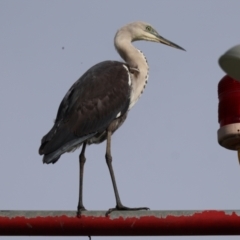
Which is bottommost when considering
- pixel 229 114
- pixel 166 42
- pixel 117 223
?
pixel 117 223

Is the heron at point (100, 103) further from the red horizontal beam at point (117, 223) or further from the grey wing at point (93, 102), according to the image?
the red horizontal beam at point (117, 223)

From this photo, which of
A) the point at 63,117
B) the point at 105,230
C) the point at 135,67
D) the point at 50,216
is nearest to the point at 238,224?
the point at 105,230

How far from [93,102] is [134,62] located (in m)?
0.89

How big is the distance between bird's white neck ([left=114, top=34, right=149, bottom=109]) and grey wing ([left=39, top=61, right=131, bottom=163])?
0.15 m

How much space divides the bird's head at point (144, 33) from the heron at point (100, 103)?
1.22 ft

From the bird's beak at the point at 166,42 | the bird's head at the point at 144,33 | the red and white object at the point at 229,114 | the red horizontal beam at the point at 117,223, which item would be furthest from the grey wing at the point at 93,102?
the red horizontal beam at the point at 117,223

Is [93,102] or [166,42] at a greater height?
[166,42]

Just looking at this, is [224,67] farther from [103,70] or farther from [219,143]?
[103,70]

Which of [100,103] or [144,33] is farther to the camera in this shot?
[144,33]

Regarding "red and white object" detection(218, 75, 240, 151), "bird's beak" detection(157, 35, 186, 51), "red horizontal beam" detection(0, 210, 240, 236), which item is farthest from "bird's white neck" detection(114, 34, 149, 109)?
"red horizontal beam" detection(0, 210, 240, 236)

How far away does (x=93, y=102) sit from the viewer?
8.05 m

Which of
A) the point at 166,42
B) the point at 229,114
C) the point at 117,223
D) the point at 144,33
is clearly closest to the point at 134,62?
the point at 144,33

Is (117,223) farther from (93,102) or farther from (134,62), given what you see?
(134,62)

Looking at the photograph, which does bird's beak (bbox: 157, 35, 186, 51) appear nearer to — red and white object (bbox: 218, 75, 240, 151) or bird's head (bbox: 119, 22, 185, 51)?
bird's head (bbox: 119, 22, 185, 51)
